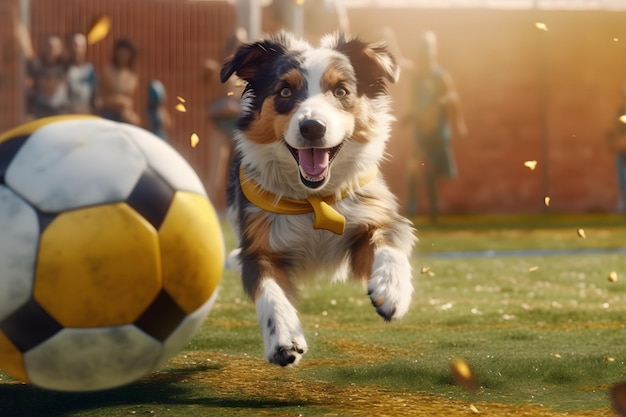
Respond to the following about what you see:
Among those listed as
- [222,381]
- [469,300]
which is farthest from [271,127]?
[469,300]

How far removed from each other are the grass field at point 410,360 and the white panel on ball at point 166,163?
0.80 metres

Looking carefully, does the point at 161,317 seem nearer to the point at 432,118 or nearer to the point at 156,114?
the point at 432,118

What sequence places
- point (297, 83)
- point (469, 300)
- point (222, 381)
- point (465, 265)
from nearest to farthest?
1. point (222, 381)
2. point (297, 83)
3. point (469, 300)
4. point (465, 265)

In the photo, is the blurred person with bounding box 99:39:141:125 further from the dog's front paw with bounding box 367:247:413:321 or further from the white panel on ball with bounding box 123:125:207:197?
the white panel on ball with bounding box 123:125:207:197

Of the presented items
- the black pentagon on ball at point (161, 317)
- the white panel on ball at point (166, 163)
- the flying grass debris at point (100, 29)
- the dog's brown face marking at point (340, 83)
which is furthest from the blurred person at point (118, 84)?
the black pentagon on ball at point (161, 317)

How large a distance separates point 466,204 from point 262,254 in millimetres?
14650

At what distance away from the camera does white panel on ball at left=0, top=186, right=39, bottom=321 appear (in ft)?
10.8

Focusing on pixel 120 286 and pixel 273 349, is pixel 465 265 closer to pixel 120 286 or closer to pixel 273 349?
pixel 273 349

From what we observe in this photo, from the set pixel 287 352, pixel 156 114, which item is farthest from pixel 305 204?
pixel 156 114

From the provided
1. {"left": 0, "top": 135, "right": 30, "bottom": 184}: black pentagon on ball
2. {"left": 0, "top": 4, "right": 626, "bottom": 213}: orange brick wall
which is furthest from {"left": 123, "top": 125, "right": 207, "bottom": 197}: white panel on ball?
{"left": 0, "top": 4, "right": 626, "bottom": 213}: orange brick wall

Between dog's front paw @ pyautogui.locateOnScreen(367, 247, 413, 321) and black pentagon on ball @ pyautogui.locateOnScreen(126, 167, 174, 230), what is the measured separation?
0.95m

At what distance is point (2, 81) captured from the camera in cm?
1912

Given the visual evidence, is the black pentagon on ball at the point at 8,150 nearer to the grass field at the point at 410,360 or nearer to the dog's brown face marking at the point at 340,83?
the grass field at the point at 410,360

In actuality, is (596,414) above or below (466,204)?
above
